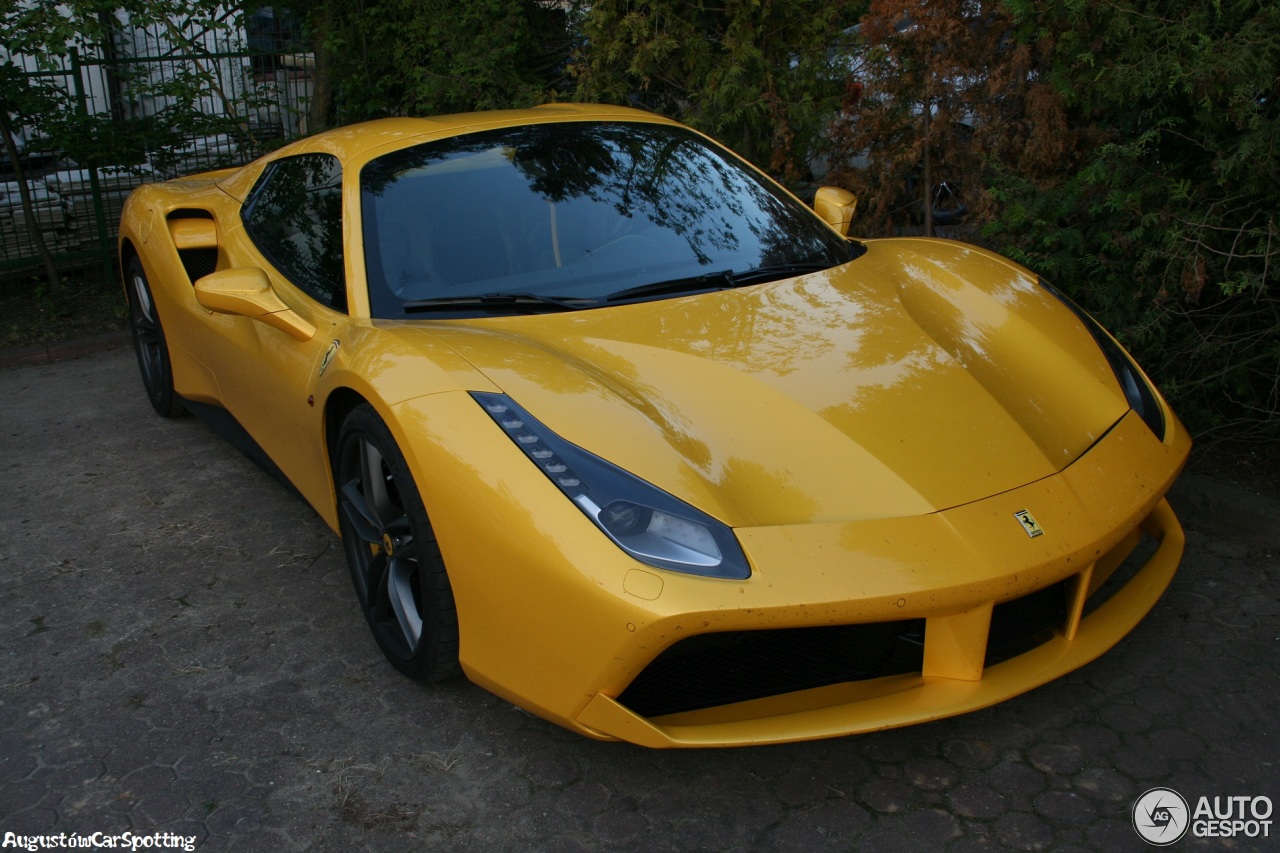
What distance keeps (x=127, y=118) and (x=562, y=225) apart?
515 centimetres

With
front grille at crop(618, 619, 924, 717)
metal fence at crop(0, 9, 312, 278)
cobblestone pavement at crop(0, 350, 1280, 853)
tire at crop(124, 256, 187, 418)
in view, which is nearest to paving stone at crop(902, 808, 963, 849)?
cobblestone pavement at crop(0, 350, 1280, 853)

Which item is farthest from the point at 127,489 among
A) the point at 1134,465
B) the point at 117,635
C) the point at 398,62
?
the point at 398,62

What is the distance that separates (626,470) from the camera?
→ 230 centimetres

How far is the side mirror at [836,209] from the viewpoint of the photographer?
3883 mm

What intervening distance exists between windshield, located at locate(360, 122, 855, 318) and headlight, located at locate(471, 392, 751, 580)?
0.79m

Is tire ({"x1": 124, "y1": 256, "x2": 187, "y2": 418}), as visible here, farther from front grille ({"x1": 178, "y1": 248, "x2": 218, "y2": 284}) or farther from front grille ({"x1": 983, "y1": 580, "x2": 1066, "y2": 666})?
front grille ({"x1": 983, "y1": 580, "x2": 1066, "y2": 666})

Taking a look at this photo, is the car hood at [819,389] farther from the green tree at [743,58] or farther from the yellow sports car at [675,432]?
the green tree at [743,58]

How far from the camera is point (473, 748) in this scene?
2625 mm

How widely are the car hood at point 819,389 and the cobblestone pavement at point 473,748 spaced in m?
0.64

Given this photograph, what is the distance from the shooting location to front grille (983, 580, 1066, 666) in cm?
237

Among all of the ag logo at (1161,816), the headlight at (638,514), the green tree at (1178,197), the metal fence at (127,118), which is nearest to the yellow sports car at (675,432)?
the headlight at (638,514)

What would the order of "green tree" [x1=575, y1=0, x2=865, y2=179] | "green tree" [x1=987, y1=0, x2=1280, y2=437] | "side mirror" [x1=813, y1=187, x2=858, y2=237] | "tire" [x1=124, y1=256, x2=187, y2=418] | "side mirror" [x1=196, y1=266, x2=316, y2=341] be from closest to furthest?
"side mirror" [x1=196, y1=266, x2=316, y2=341], "green tree" [x1=987, y1=0, x2=1280, y2=437], "side mirror" [x1=813, y1=187, x2=858, y2=237], "tire" [x1=124, y1=256, x2=187, y2=418], "green tree" [x1=575, y1=0, x2=865, y2=179]

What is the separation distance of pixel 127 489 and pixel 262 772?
205cm

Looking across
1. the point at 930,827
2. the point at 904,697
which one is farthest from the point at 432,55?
the point at 930,827
